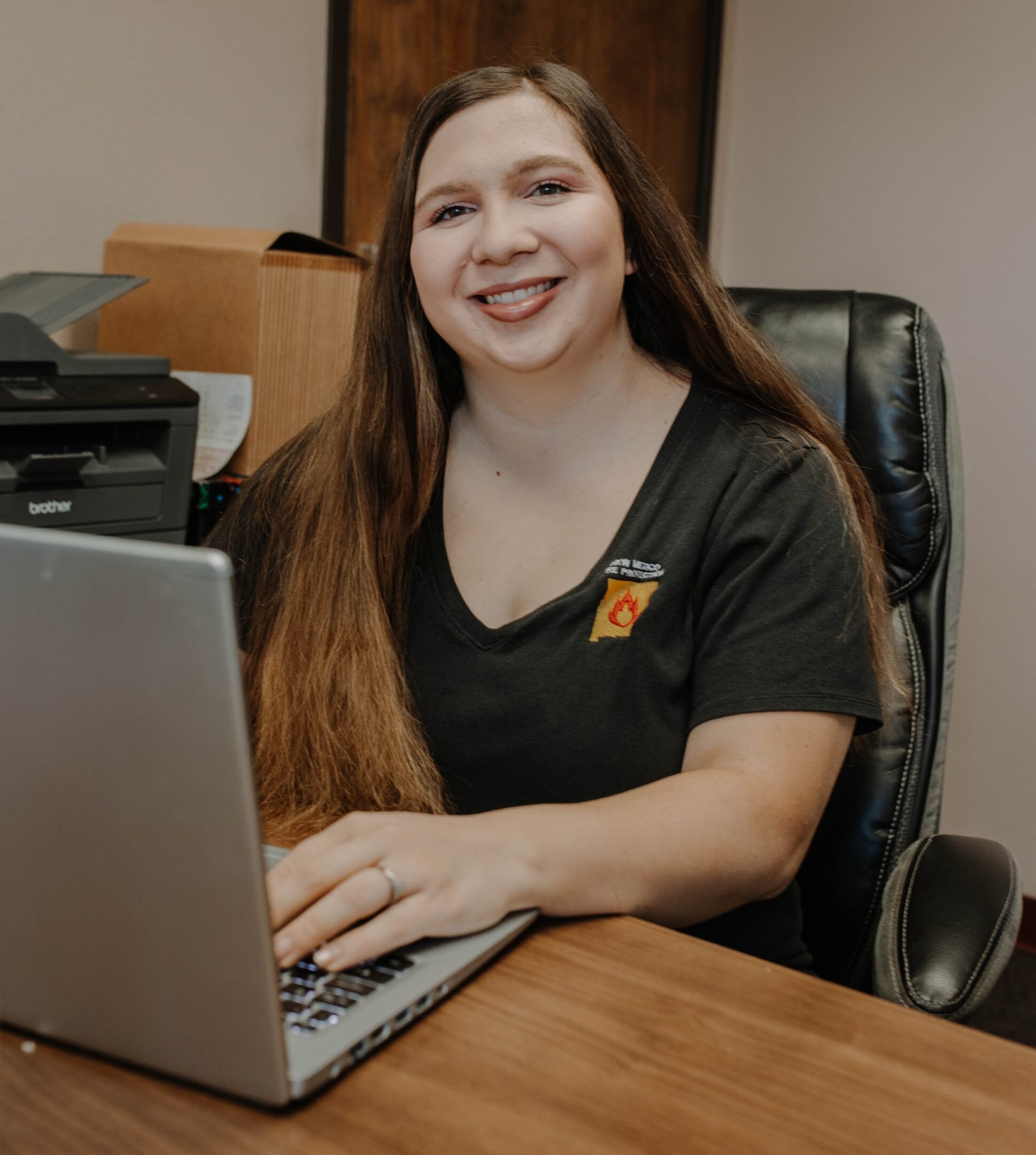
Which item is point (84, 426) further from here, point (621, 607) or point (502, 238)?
point (621, 607)

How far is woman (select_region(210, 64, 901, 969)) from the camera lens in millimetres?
974

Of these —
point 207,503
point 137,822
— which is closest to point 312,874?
point 137,822

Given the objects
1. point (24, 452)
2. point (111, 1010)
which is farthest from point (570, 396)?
point (111, 1010)

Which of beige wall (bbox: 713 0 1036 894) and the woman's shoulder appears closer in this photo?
the woman's shoulder

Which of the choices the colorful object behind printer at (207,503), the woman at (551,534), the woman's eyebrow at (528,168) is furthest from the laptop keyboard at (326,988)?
the colorful object behind printer at (207,503)

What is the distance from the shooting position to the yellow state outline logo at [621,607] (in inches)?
40.9

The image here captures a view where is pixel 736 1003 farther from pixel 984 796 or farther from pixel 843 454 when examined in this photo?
pixel 984 796

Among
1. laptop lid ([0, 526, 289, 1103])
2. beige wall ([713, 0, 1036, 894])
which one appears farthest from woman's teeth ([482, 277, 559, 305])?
beige wall ([713, 0, 1036, 894])

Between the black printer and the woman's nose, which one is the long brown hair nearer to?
the woman's nose

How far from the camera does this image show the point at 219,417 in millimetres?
1674

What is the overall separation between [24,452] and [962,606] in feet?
6.23

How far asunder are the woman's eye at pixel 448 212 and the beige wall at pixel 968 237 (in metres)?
1.61

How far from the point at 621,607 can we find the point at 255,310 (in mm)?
848

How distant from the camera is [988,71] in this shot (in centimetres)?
234
